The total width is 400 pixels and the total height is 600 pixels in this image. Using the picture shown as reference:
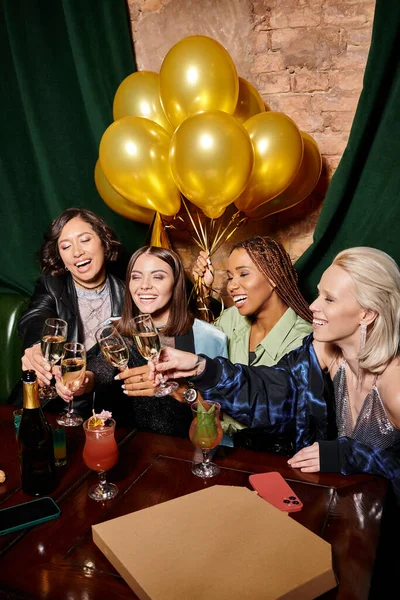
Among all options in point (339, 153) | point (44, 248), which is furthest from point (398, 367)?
point (44, 248)

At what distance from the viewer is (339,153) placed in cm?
263

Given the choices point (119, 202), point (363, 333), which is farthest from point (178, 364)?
point (119, 202)

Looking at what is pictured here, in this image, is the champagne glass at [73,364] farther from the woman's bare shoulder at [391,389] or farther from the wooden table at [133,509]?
the woman's bare shoulder at [391,389]

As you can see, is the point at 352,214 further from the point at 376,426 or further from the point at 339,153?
the point at 376,426

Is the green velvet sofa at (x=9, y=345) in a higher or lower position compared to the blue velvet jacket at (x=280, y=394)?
lower

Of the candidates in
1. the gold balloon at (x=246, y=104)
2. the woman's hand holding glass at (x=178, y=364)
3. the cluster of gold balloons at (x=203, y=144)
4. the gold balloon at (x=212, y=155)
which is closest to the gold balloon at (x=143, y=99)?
the cluster of gold balloons at (x=203, y=144)

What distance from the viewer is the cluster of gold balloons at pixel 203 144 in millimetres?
2035

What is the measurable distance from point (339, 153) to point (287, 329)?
925 mm

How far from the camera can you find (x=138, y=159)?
88.1 inches

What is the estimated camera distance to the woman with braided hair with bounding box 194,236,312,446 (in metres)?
2.26

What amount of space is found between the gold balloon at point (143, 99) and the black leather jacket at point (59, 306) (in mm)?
768

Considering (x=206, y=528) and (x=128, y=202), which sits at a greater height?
(x=128, y=202)

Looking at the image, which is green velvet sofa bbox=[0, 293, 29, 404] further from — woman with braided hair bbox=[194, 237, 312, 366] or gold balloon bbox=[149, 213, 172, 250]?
woman with braided hair bbox=[194, 237, 312, 366]

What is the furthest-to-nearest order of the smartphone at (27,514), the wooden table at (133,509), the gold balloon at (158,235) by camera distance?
the gold balloon at (158,235)
the smartphone at (27,514)
the wooden table at (133,509)
